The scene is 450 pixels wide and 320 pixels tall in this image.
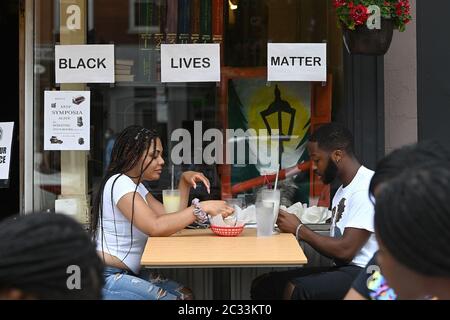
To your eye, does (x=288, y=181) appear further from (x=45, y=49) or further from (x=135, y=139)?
(x=45, y=49)

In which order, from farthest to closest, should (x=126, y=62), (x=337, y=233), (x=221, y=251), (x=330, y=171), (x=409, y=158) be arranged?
(x=126, y=62) → (x=330, y=171) → (x=337, y=233) → (x=221, y=251) → (x=409, y=158)

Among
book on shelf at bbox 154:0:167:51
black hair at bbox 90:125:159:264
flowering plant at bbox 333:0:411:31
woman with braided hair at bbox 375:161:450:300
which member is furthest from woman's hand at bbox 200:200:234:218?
woman with braided hair at bbox 375:161:450:300

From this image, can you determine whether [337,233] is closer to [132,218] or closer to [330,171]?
→ [330,171]

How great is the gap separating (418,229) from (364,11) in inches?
106

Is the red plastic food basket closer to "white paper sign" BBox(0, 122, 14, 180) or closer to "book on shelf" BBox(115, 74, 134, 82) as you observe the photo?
"book on shelf" BBox(115, 74, 134, 82)

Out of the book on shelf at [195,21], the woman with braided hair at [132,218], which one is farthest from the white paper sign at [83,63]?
the woman with braided hair at [132,218]

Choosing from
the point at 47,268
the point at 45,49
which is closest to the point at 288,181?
the point at 45,49

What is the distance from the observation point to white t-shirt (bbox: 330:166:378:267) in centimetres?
341

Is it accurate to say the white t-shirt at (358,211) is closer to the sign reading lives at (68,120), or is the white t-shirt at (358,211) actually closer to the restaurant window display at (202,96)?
the restaurant window display at (202,96)

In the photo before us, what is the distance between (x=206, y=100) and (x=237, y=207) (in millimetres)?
1229

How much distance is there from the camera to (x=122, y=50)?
4855 millimetres

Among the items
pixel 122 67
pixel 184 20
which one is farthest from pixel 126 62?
pixel 184 20

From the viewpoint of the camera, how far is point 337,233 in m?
3.79

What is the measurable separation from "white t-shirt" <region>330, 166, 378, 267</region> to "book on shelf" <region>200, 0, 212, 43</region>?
1.52m
